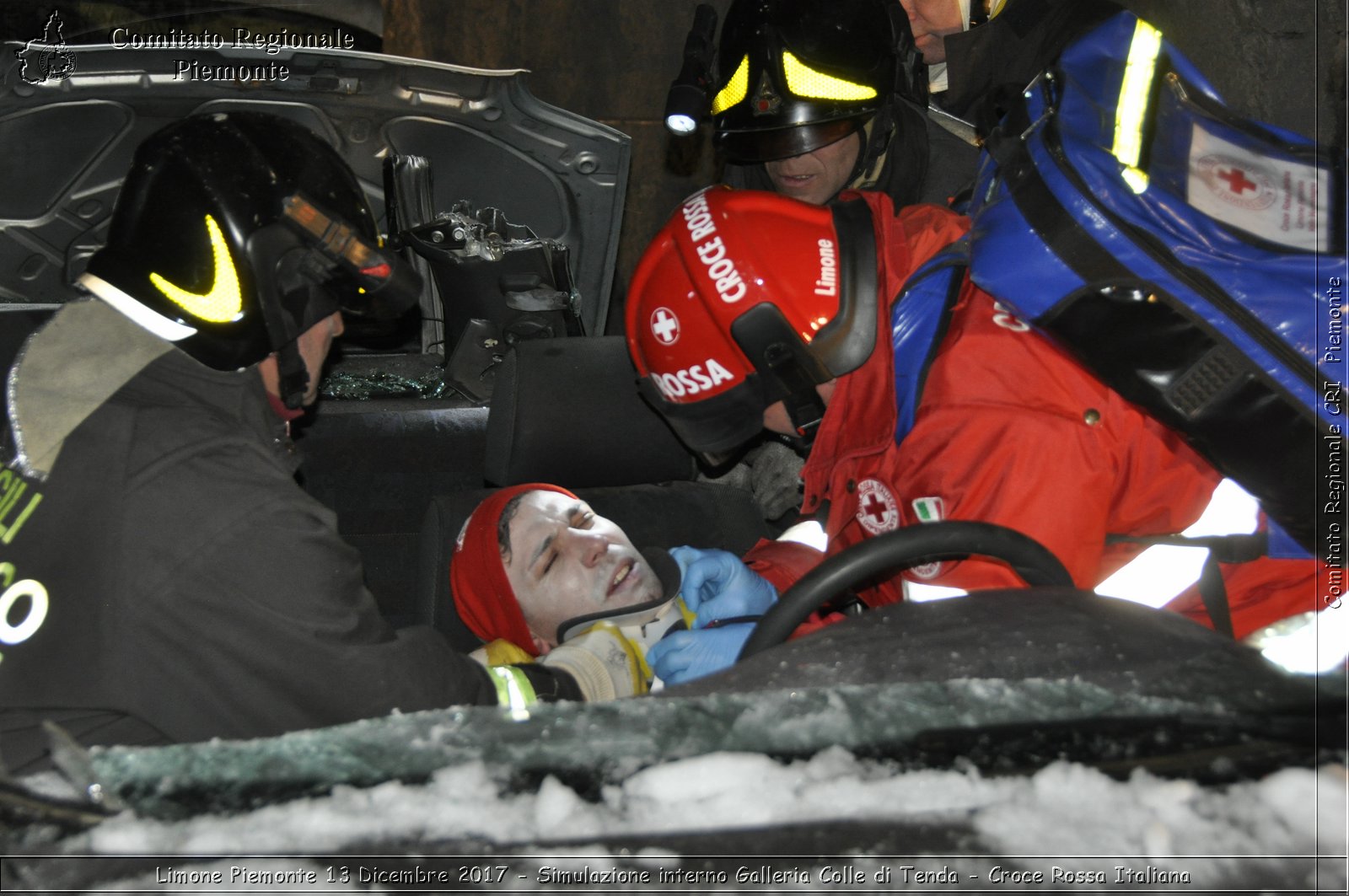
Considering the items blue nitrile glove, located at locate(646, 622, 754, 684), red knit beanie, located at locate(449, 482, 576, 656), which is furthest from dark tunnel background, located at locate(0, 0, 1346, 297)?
blue nitrile glove, located at locate(646, 622, 754, 684)

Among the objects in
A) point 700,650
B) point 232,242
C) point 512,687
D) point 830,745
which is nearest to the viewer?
point 830,745

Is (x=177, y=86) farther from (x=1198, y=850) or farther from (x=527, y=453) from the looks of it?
(x=1198, y=850)

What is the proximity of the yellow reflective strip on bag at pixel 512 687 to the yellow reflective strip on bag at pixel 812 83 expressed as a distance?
175 centimetres

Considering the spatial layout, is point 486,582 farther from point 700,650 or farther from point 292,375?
point 292,375

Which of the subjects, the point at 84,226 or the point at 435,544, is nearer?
the point at 435,544

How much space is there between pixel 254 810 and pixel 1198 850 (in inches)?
34.6

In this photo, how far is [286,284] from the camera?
7.20ft

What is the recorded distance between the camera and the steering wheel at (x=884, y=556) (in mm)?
1508

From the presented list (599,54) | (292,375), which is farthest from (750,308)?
(599,54)

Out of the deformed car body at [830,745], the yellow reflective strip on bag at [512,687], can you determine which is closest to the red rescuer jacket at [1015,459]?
the deformed car body at [830,745]

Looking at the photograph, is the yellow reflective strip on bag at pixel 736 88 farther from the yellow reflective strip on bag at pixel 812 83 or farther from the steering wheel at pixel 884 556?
the steering wheel at pixel 884 556

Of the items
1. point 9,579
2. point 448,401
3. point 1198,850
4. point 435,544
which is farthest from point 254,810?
point 448,401

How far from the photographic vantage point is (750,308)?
7.67 feet

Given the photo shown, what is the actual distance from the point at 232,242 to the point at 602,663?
1350 mm
